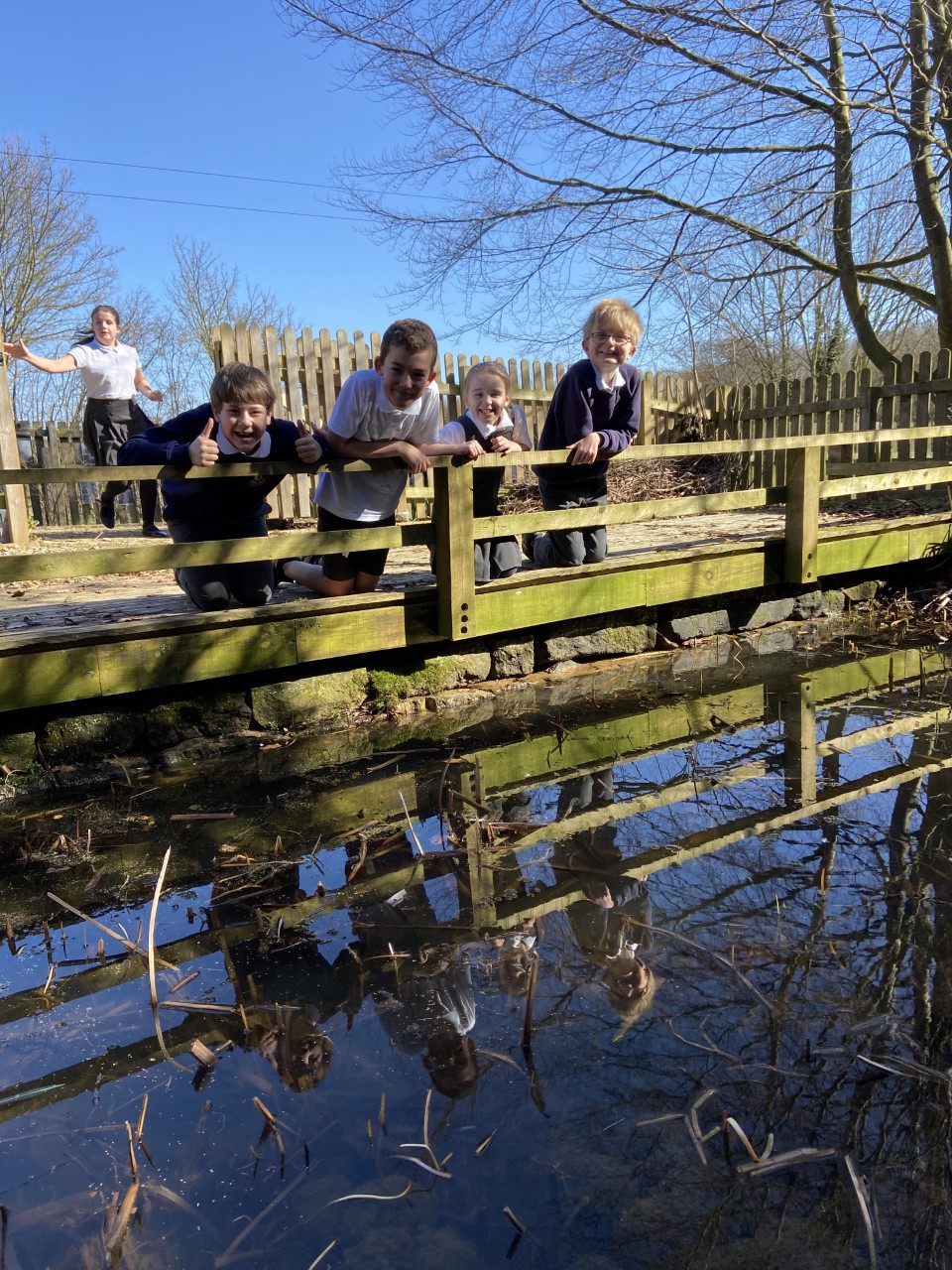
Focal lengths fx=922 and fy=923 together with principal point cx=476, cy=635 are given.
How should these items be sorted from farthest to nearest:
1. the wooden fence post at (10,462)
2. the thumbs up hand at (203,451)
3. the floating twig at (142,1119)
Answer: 1. the wooden fence post at (10,462)
2. the thumbs up hand at (203,451)
3. the floating twig at (142,1119)

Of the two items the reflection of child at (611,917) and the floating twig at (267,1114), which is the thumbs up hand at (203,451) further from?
the floating twig at (267,1114)

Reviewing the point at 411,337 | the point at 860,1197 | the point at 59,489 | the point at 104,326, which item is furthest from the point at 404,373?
the point at 59,489

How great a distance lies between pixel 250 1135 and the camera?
6.27 ft

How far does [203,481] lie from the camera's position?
15.3 ft

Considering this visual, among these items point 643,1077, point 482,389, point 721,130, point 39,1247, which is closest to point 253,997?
point 39,1247

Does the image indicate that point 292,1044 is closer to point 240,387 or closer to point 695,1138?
point 695,1138

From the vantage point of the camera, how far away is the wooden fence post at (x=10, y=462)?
7074mm

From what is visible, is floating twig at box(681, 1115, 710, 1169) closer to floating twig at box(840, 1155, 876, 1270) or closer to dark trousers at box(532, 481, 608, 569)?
floating twig at box(840, 1155, 876, 1270)

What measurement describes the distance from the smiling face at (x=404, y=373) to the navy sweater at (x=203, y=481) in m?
0.53

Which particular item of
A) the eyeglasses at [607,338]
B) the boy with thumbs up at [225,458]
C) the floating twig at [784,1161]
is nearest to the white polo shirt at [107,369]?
the boy with thumbs up at [225,458]

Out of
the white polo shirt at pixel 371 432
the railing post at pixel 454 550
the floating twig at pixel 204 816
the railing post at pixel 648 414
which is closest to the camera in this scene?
the floating twig at pixel 204 816

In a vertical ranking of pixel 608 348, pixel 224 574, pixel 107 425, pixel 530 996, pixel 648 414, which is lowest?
pixel 530 996

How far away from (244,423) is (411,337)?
91 cm

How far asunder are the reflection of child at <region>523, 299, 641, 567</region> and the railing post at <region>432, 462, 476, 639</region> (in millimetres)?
759
